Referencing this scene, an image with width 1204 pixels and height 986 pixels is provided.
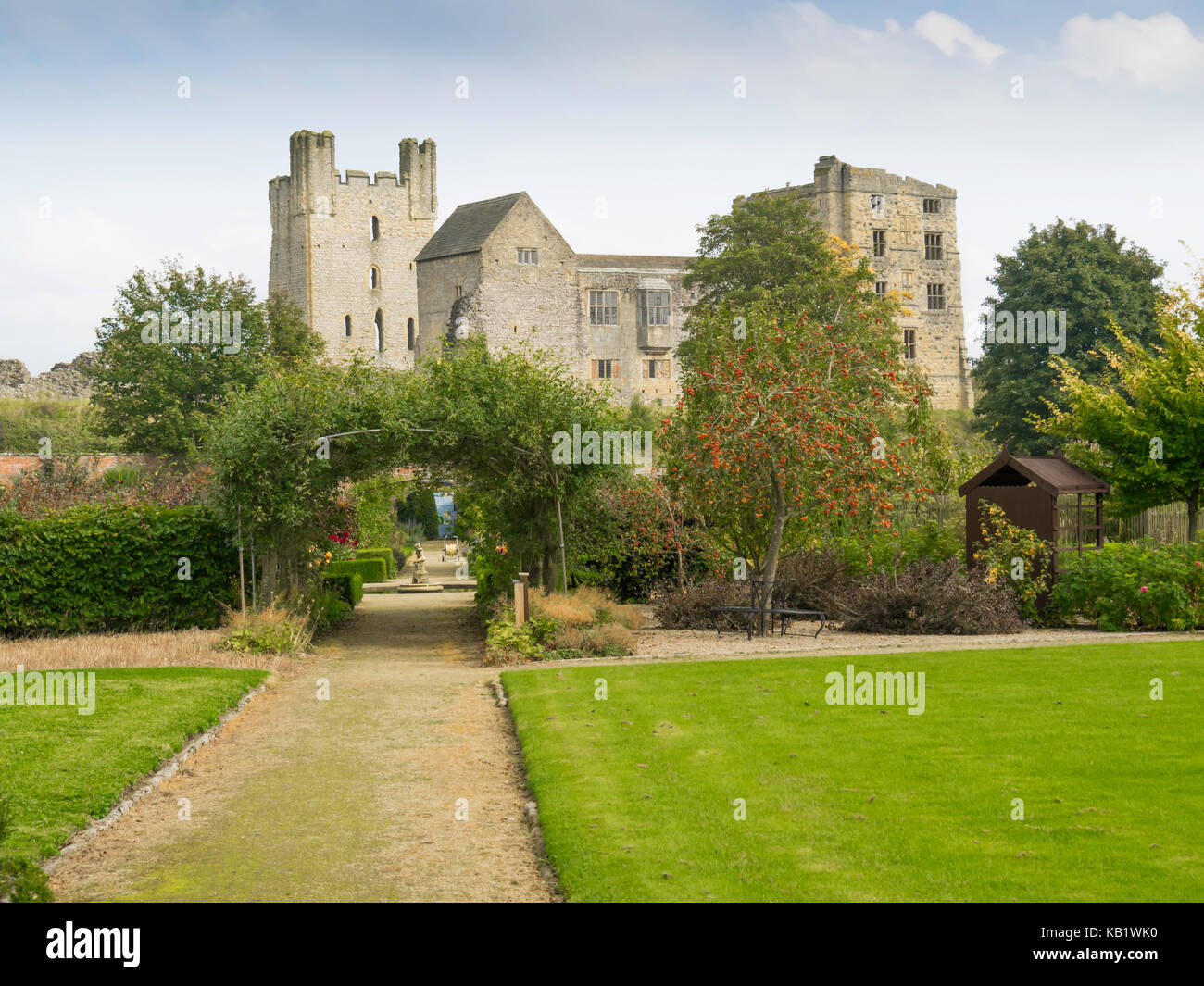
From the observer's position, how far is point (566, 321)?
64.1 m

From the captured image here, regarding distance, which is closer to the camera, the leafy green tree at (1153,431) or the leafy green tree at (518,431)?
the leafy green tree at (518,431)

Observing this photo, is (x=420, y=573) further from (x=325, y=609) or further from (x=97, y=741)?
(x=97, y=741)

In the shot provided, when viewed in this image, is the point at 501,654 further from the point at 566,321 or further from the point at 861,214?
the point at 861,214

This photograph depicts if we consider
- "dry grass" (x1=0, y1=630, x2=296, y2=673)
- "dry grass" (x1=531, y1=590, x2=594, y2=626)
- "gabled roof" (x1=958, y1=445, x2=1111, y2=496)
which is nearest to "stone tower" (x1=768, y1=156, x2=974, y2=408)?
"gabled roof" (x1=958, y1=445, x2=1111, y2=496)

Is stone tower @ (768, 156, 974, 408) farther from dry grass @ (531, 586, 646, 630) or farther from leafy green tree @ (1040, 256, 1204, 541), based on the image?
dry grass @ (531, 586, 646, 630)

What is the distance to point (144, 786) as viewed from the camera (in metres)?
9.05

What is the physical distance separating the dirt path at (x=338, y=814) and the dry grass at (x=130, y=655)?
1741 mm

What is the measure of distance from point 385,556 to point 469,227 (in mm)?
33202

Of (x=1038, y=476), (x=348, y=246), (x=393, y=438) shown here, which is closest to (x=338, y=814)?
(x=393, y=438)

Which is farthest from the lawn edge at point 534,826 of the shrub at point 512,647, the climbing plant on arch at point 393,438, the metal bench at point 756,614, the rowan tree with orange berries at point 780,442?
the climbing plant on arch at point 393,438

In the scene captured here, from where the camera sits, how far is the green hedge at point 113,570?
58.4 ft

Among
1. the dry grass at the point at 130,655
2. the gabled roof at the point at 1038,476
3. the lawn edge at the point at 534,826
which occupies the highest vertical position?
the gabled roof at the point at 1038,476

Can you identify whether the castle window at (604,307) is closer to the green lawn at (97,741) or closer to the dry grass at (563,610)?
the dry grass at (563,610)
